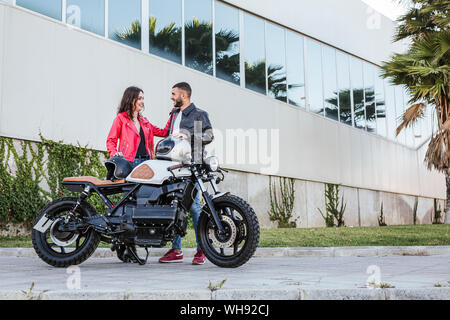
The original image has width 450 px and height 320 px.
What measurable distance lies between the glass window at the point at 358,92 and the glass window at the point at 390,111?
2.67 meters

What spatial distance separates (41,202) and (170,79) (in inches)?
185

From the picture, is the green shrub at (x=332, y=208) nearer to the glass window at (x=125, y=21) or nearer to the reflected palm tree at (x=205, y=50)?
the reflected palm tree at (x=205, y=50)

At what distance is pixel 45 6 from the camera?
1118 centimetres

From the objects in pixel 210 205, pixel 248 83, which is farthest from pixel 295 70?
pixel 210 205

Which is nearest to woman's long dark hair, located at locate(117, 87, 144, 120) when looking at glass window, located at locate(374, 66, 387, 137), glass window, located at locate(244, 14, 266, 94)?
glass window, located at locate(244, 14, 266, 94)

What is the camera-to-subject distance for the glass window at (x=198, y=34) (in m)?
14.4

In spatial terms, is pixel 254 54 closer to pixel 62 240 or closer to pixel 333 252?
pixel 333 252

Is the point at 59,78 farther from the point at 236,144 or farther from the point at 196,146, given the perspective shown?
the point at 196,146

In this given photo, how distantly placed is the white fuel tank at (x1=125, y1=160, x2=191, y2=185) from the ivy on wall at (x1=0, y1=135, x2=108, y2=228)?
223 inches

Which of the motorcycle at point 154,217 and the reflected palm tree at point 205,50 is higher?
the reflected palm tree at point 205,50

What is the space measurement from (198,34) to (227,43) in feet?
4.06

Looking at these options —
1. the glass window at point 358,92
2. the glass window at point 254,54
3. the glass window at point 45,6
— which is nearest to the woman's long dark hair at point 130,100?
the glass window at point 45,6

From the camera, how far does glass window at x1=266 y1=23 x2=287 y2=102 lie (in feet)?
56.2
